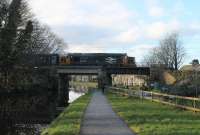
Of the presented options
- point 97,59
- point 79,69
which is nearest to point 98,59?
point 97,59

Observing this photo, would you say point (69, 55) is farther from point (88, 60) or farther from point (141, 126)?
point (141, 126)

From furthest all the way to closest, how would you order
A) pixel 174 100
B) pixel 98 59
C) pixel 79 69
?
pixel 98 59
pixel 79 69
pixel 174 100

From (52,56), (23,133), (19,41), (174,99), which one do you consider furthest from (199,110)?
(52,56)

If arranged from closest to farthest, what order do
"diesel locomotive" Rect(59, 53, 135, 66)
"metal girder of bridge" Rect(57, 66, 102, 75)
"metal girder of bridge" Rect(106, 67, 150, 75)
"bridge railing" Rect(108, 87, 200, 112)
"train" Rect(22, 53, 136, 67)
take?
"bridge railing" Rect(108, 87, 200, 112) < "metal girder of bridge" Rect(57, 66, 102, 75) < "metal girder of bridge" Rect(106, 67, 150, 75) < "train" Rect(22, 53, 136, 67) < "diesel locomotive" Rect(59, 53, 135, 66)

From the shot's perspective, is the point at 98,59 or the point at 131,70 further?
the point at 98,59

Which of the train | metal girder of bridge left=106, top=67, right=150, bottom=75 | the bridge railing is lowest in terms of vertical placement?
the bridge railing

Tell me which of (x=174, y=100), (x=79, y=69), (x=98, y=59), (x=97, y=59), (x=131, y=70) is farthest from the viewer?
(x=98, y=59)

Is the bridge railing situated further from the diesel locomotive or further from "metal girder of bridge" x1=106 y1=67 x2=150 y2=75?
the diesel locomotive

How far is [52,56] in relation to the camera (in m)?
104

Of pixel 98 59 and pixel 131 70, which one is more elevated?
pixel 98 59

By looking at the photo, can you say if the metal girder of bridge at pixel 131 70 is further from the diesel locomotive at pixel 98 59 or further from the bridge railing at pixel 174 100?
the bridge railing at pixel 174 100

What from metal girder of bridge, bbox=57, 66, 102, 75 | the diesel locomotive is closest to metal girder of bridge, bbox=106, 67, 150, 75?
the diesel locomotive

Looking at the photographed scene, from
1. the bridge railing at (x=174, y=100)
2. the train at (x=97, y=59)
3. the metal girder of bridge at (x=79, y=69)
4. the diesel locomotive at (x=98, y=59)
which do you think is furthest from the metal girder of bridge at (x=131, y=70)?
the bridge railing at (x=174, y=100)

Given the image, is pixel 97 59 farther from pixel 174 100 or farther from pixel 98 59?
pixel 174 100
